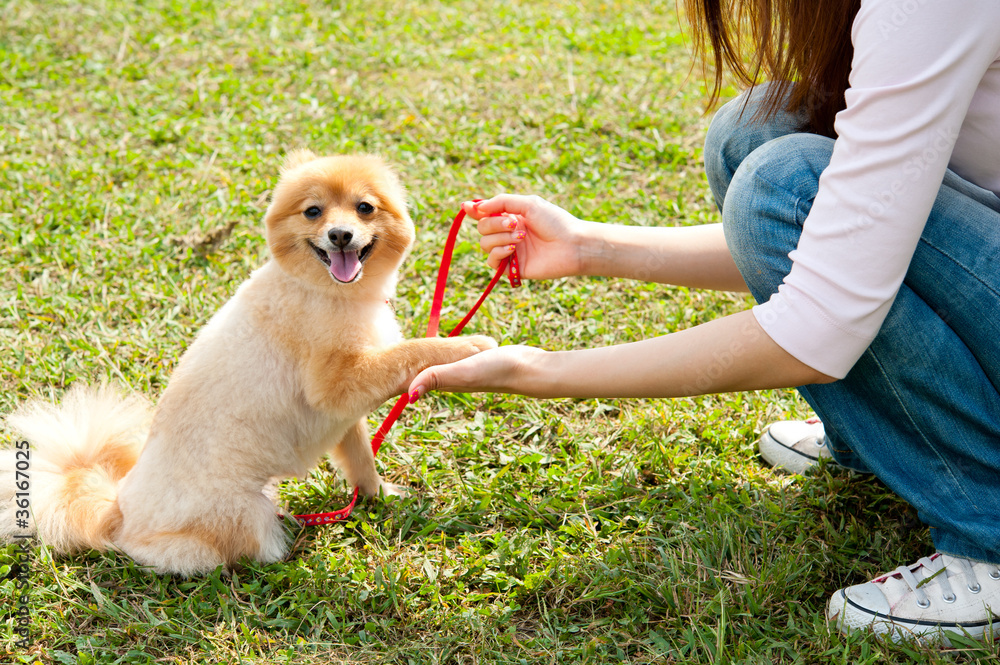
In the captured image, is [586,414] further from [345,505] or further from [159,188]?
[159,188]

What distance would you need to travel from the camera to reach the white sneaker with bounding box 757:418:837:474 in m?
2.29

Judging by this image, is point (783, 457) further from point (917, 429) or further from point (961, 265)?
point (961, 265)

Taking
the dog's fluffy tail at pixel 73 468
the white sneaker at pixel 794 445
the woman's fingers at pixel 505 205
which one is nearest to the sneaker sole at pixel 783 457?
the white sneaker at pixel 794 445

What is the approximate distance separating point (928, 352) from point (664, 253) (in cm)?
79

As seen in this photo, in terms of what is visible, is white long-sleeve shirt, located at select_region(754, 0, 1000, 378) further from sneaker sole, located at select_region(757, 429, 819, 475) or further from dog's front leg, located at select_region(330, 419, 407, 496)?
dog's front leg, located at select_region(330, 419, 407, 496)

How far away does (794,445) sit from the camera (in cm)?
232

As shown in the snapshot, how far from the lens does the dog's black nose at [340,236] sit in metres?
2.09

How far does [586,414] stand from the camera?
2.68m

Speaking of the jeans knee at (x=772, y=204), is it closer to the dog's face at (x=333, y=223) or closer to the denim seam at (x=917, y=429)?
the denim seam at (x=917, y=429)

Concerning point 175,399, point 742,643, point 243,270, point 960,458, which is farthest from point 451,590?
point 243,270

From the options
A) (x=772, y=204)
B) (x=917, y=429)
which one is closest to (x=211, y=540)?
(x=772, y=204)

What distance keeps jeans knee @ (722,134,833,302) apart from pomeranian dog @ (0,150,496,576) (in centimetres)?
71

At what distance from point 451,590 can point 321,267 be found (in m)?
0.95

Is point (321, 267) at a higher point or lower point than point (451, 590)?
higher
